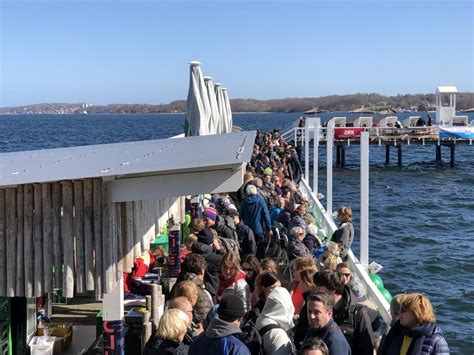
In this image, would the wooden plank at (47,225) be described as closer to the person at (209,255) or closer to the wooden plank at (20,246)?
the wooden plank at (20,246)

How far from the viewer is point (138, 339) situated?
7145mm

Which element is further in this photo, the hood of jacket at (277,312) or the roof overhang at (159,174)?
the roof overhang at (159,174)

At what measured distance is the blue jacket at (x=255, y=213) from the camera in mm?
11141

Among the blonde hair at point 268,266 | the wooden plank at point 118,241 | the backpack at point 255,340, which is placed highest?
the wooden plank at point 118,241

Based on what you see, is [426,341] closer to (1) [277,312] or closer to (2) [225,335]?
(1) [277,312]

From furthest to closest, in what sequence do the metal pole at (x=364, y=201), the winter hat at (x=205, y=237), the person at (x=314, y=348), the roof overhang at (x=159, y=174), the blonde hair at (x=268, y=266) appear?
1. the metal pole at (x=364, y=201)
2. the winter hat at (x=205, y=237)
3. the blonde hair at (x=268, y=266)
4. the roof overhang at (x=159, y=174)
5. the person at (x=314, y=348)

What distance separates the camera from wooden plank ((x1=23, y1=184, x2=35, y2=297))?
5805 mm

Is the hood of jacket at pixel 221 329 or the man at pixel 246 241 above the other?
the hood of jacket at pixel 221 329

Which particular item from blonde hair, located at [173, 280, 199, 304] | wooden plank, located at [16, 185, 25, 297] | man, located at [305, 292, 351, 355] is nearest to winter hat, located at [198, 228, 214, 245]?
blonde hair, located at [173, 280, 199, 304]

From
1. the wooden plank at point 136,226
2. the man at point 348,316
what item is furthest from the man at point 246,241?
the man at point 348,316

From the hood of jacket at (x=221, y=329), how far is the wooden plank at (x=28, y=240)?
1.97m

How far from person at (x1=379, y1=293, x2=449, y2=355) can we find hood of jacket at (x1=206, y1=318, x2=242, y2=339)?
1.18 m

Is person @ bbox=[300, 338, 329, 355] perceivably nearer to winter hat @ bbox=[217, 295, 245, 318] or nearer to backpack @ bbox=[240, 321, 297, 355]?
winter hat @ bbox=[217, 295, 245, 318]

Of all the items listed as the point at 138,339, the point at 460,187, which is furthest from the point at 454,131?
the point at 138,339
